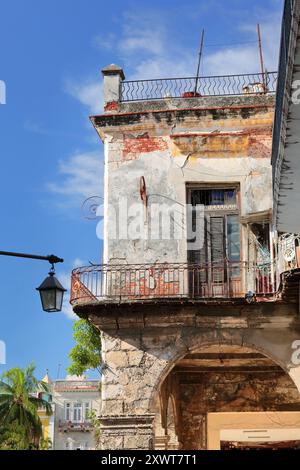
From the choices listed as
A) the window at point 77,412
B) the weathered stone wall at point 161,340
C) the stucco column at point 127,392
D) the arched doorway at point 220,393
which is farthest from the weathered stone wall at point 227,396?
the window at point 77,412

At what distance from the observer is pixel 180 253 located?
17.4 metres

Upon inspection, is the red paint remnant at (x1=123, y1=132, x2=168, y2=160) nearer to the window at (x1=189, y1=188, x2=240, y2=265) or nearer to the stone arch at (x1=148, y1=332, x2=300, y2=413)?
the window at (x1=189, y1=188, x2=240, y2=265)

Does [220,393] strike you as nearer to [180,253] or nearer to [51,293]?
[180,253]

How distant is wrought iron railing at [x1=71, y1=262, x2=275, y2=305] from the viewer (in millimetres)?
16797

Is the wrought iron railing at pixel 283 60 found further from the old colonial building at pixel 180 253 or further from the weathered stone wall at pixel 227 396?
the weathered stone wall at pixel 227 396

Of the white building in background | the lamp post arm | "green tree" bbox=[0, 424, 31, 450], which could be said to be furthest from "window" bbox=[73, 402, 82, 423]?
the lamp post arm

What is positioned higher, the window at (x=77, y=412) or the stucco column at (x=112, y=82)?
the window at (x=77, y=412)

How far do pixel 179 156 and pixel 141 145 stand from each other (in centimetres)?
81

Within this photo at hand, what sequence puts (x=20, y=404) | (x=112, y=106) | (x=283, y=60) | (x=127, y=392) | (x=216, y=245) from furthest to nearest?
(x=20, y=404) < (x=112, y=106) < (x=216, y=245) < (x=127, y=392) < (x=283, y=60)

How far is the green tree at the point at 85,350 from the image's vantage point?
1986 cm

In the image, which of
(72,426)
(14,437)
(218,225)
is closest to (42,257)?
(218,225)

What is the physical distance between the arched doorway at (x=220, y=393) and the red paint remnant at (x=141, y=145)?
495cm

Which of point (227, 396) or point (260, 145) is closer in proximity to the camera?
point (260, 145)
